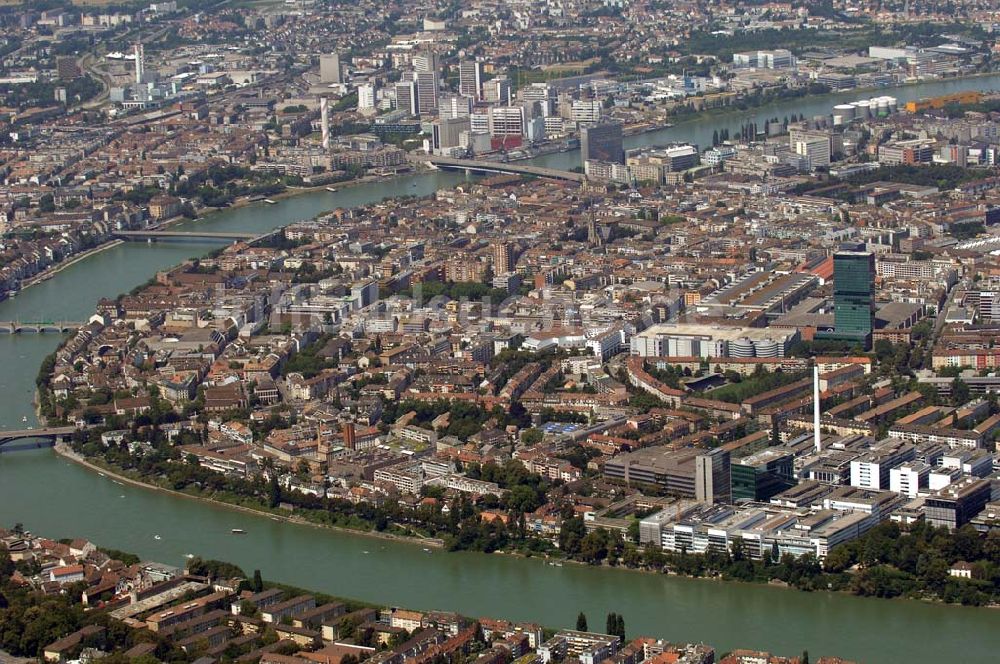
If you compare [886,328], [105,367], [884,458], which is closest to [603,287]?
[886,328]

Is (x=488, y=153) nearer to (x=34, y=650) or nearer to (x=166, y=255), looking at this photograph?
(x=166, y=255)

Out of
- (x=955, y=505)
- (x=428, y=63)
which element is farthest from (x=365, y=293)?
(x=428, y=63)

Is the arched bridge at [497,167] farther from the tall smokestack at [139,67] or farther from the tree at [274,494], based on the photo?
the tree at [274,494]

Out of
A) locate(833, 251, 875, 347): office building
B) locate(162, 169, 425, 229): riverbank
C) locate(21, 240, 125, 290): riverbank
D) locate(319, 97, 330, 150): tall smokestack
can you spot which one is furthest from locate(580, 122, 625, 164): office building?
locate(833, 251, 875, 347): office building

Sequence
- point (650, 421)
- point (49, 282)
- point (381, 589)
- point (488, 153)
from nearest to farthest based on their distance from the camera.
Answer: point (381, 589) → point (650, 421) → point (49, 282) → point (488, 153)

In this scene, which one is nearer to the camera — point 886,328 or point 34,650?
point 34,650

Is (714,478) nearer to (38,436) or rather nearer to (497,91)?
(38,436)
